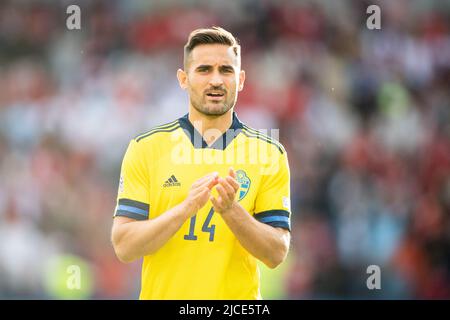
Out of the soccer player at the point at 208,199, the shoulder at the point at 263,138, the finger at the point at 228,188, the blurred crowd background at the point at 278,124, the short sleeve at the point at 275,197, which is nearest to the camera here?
the finger at the point at 228,188

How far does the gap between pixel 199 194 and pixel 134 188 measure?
48 centimetres

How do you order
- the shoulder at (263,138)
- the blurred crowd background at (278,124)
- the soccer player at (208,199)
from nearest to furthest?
1. the soccer player at (208,199)
2. the shoulder at (263,138)
3. the blurred crowd background at (278,124)

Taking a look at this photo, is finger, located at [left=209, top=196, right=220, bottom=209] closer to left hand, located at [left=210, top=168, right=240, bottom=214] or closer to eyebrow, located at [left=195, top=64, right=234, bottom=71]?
left hand, located at [left=210, top=168, right=240, bottom=214]

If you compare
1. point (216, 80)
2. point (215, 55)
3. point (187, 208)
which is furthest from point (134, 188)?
point (215, 55)

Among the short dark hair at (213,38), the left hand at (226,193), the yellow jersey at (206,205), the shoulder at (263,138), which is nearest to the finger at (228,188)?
the left hand at (226,193)

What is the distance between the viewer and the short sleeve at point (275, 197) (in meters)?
4.02

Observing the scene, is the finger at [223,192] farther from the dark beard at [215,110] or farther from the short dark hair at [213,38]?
the short dark hair at [213,38]

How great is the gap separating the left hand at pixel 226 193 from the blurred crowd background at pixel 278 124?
4.49m

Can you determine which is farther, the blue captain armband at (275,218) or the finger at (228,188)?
the blue captain armband at (275,218)

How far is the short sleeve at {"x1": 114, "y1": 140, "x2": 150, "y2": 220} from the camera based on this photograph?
13.0 feet

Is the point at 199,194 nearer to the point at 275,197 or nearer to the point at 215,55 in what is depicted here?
the point at 275,197

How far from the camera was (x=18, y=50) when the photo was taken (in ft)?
34.7

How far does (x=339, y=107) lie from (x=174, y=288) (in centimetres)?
621

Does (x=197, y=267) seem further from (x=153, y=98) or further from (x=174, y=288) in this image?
(x=153, y=98)
